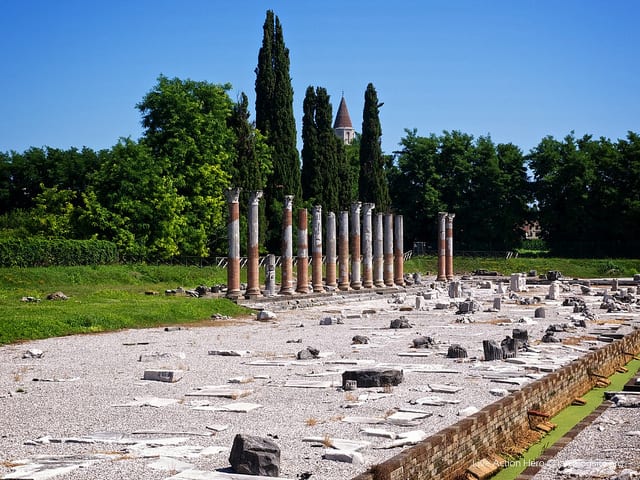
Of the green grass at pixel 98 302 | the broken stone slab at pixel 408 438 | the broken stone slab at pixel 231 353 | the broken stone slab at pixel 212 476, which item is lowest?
the broken stone slab at pixel 408 438

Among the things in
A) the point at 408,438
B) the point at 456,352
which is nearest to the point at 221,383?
the point at 408,438

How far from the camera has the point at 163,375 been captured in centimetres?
1912

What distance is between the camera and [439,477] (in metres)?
11.5

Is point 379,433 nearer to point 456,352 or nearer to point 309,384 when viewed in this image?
point 309,384

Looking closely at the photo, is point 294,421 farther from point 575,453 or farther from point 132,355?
point 132,355

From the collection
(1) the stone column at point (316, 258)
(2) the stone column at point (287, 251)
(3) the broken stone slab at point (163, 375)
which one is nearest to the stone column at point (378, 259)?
(1) the stone column at point (316, 258)

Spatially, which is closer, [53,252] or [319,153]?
[53,252]

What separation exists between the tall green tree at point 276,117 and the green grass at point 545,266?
13.6 m

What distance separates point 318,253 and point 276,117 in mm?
24223

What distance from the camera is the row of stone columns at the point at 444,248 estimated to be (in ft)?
228

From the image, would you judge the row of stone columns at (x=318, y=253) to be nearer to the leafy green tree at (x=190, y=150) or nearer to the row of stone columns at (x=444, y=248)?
the row of stone columns at (x=444, y=248)

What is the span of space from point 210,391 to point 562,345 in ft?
41.7

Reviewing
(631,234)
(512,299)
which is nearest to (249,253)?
(512,299)

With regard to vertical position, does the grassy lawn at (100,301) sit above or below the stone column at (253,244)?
below
